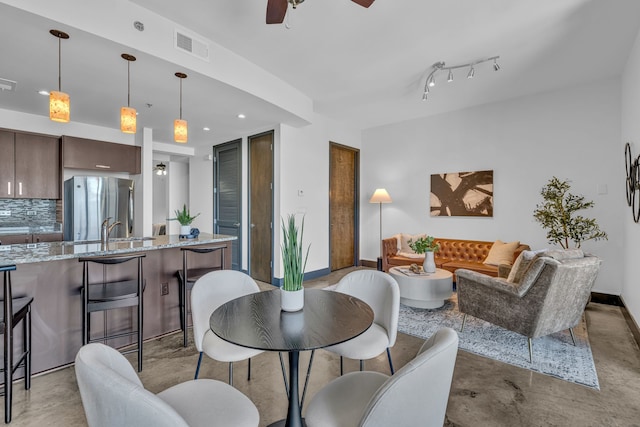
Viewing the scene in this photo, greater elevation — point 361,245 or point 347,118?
point 347,118

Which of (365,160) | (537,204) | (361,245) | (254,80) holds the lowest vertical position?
(361,245)

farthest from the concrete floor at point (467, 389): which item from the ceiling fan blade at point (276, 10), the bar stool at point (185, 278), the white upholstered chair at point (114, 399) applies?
the ceiling fan blade at point (276, 10)

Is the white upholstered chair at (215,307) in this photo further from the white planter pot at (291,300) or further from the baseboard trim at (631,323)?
the baseboard trim at (631,323)

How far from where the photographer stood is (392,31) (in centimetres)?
284

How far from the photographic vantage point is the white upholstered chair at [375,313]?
1.74 metres

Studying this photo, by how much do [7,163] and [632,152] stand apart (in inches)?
298

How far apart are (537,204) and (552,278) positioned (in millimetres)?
2553

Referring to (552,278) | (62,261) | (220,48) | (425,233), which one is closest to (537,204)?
(425,233)

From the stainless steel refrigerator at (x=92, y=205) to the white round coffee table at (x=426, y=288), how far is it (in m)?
4.43

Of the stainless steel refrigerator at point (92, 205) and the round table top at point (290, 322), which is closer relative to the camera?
the round table top at point (290, 322)

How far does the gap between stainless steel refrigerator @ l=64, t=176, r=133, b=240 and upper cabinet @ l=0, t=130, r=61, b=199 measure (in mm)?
240

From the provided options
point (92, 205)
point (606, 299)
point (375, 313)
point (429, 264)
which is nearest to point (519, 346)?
point (429, 264)

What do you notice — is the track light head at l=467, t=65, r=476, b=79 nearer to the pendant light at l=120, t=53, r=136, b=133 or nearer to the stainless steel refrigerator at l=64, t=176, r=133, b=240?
the pendant light at l=120, t=53, r=136, b=133

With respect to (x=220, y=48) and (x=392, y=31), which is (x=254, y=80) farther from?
(x=392, y=31)
